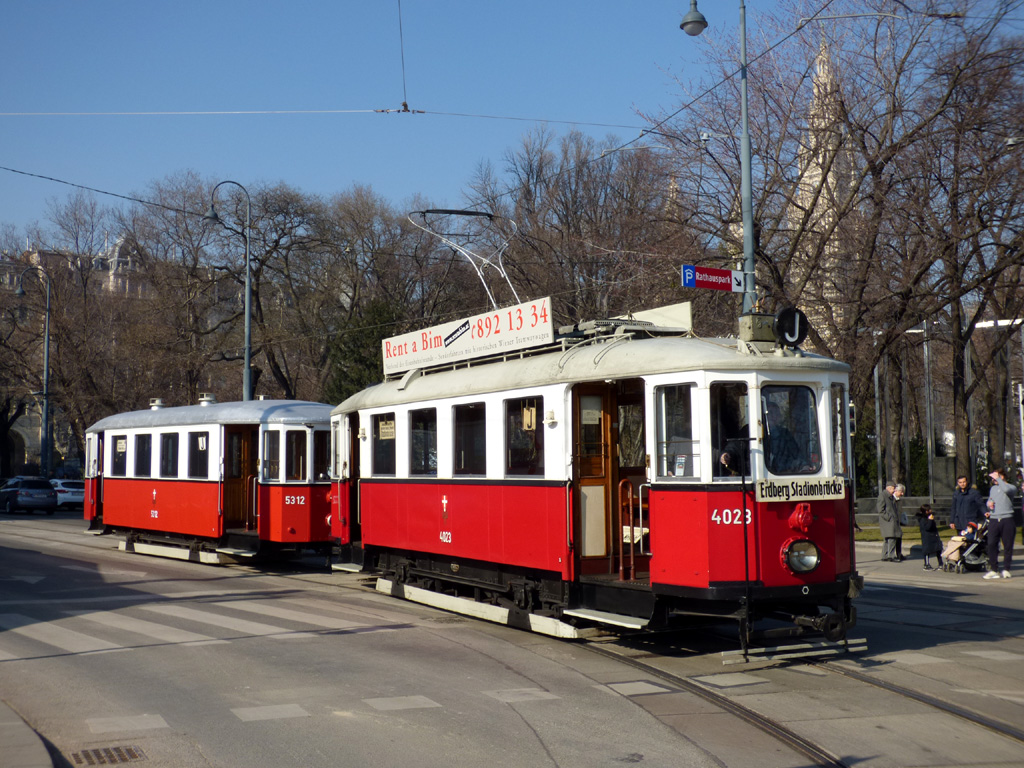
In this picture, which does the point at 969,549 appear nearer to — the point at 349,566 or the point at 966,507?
the point at 966,507

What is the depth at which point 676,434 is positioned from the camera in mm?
9906

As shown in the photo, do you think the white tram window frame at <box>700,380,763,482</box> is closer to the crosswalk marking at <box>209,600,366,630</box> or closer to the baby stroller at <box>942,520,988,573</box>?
the crosswalk marking at <box>209,600,366,630</box>

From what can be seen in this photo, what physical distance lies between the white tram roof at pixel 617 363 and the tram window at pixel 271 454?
5.61m

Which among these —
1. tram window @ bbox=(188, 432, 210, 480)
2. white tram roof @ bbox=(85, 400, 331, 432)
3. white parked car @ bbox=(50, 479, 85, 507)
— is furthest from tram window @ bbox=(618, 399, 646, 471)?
white parked car @ bbox=(50, 479, 85, 507)

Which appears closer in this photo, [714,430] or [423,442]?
[714,430]

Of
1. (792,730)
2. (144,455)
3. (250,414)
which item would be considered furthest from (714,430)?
(144,455)

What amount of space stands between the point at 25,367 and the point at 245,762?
47064mm

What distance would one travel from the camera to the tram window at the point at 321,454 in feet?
61.4

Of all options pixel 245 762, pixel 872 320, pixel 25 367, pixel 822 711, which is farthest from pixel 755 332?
pixel 25 367

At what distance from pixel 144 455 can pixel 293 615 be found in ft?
35.5

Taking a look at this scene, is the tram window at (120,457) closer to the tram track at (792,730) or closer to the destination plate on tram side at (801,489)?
the tram track at (792,730)

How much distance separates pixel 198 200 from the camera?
144 feet

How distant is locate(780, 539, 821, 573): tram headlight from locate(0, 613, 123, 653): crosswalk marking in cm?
670

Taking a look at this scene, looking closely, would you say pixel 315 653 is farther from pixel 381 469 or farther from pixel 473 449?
pixel 381 469
